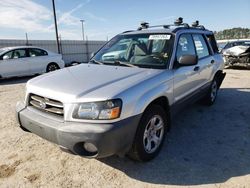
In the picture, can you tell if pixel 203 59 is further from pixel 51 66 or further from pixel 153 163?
pixel 51 66

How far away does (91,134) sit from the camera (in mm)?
2578

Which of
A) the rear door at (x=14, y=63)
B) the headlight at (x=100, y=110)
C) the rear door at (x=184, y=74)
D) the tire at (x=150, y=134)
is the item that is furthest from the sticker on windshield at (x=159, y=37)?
the rear door at (x=14, y=63)

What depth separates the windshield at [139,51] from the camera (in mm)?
3742

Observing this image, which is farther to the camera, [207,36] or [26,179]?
[207,36]

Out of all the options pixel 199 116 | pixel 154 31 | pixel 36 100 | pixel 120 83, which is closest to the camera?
pixel 120 83

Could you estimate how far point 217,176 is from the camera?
3002 mm

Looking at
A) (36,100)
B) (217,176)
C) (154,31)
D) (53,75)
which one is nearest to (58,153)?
(36,100)

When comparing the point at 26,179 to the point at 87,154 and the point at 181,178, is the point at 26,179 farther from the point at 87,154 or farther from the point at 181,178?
the point at 181,178

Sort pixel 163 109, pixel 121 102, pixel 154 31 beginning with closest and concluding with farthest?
1. pixel 121 102
2. pixel 163 109
3. pixel 154 31

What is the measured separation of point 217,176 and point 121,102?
1483 mm

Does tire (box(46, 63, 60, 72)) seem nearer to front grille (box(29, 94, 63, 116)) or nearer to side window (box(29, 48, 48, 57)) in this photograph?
side window (box(29, 48, 48, 57))

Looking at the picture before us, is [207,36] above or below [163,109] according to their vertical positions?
above

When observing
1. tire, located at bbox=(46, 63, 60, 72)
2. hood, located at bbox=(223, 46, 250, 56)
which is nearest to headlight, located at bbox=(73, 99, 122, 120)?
tire, located at bbox=(46, 63, 60, 72)

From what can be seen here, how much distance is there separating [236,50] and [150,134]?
11.1 metres
